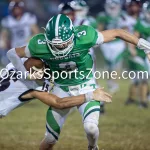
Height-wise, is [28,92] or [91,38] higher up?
[91,38]

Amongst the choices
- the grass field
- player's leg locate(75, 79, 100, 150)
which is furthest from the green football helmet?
the grass field

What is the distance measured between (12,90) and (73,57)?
0.75 meters

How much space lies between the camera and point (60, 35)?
566 centimetres

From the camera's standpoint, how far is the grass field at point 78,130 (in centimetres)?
712

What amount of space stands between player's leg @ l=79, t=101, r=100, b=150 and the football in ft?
1.84

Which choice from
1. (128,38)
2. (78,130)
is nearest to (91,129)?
(128,38)

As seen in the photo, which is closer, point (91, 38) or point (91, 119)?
point (91, 119)

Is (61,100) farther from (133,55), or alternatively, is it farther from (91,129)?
(133,55)

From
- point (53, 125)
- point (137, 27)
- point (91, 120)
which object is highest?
point (91, 120)

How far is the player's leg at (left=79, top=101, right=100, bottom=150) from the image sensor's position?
18.6 ft

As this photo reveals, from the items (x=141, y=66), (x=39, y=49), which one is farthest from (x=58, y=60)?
(x=141, y=66)

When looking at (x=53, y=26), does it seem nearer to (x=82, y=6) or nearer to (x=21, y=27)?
(x=82, y=6)

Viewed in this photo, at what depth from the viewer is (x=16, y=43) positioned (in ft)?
41.9

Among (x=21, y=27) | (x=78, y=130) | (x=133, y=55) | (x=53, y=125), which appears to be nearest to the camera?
(x=53, y=125)
